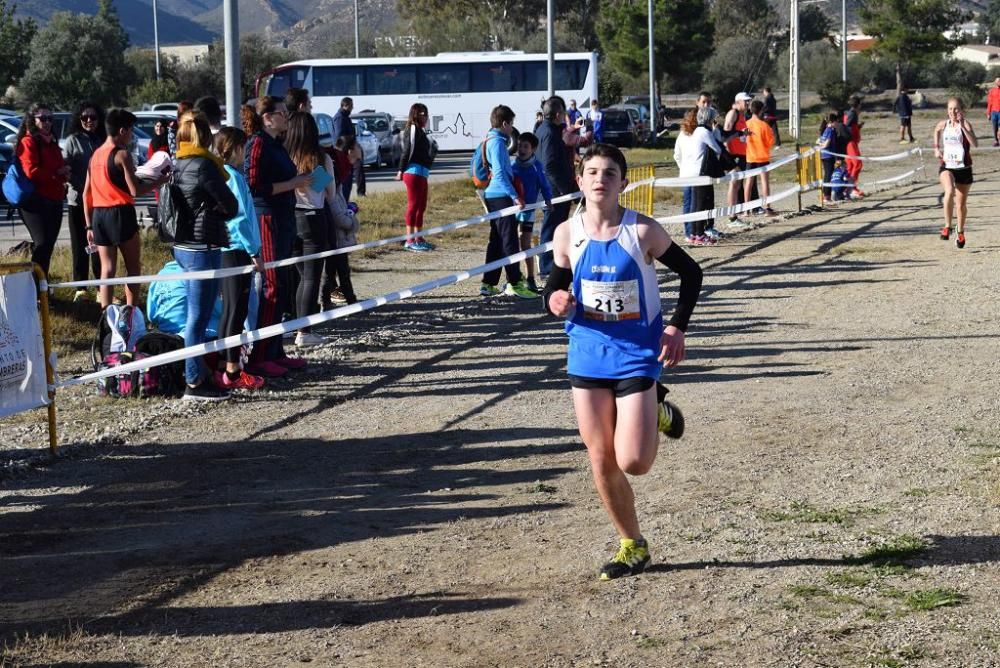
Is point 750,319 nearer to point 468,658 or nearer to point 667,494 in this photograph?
point 667,494

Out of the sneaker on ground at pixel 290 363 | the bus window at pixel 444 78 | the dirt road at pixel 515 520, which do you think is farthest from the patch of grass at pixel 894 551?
the bus window at pixel 444 78

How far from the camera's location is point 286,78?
165 ft

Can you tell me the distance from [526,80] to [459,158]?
4.76 metres

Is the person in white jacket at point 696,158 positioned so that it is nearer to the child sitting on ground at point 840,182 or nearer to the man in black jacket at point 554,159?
the man in black jacket at point 554,159

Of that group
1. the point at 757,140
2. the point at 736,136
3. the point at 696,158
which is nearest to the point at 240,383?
the point at 696,158

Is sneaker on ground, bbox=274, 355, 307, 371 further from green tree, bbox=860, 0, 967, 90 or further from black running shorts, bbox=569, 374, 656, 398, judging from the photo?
green tree, bbox=860, 0, 967, 90

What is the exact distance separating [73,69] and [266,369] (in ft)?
200

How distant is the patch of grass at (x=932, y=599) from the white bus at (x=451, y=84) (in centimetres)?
4536

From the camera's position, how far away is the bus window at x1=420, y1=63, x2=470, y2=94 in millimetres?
50594

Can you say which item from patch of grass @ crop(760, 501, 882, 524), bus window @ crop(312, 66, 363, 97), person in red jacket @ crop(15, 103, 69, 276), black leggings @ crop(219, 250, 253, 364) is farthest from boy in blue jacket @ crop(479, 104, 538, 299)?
bus window @ crop(312, 66, 363, 97)

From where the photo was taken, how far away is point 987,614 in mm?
5281

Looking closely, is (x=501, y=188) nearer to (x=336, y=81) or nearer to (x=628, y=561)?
(x=628, y=561)

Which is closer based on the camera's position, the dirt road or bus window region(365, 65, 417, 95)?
the dirt road

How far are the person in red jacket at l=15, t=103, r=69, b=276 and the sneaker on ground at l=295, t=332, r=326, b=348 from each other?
9.23 ft
